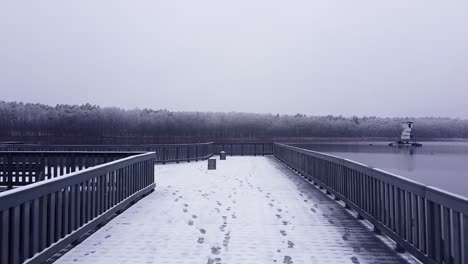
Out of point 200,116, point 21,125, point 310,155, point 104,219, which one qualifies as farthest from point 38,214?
point 200,116

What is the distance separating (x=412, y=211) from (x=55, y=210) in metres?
4.25

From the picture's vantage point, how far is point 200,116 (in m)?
132

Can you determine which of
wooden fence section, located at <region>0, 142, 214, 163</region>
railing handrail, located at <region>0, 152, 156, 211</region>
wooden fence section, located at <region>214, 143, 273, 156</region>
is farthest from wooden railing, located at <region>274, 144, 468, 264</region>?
wooden fence section, located at <region>214, 143, 273, 156</region>

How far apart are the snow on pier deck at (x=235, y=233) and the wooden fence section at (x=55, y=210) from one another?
0.87 ft

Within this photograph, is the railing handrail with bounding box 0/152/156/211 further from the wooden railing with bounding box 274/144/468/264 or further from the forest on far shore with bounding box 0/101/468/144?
the forest on far shore with bounding box 0/101/468/144

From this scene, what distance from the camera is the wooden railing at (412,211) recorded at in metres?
3.41

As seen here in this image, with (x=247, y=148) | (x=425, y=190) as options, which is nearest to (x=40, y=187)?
(x=425, y=190)

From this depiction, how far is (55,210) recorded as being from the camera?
14.6 feet

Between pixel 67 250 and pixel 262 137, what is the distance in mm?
108675

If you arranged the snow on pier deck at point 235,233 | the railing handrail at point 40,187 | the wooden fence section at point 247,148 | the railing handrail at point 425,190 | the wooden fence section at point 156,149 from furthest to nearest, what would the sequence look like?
the wooden fence section at point 247,148
the wooden fence section at point 156,149
the snow on pier deck at point 235,233
the railing handrail at point 40,187
the railing handrail at point 425,190

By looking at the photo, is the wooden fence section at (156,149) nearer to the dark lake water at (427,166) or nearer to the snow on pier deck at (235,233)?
the snow on pier deck at (235,233)

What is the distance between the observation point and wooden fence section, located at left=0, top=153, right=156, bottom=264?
11.6 feet

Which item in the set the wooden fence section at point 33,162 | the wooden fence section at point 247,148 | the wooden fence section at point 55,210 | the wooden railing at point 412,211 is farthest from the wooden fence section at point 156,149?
the wooden railing at point 412,211

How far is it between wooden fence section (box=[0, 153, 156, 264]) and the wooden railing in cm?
410
